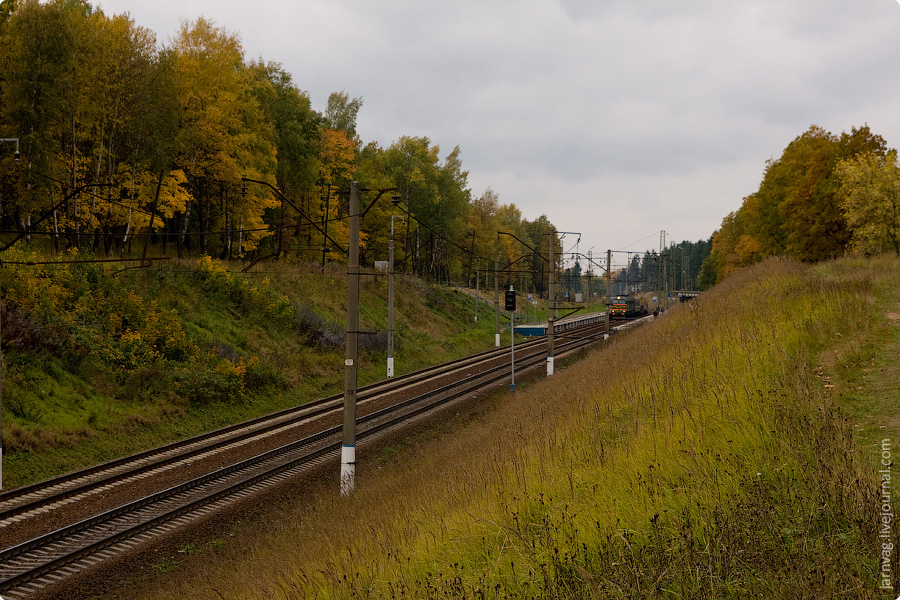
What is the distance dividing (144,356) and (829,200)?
4725cm

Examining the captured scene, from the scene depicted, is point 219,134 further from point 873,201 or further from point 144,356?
point 873,201

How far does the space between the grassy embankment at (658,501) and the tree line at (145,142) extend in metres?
7.05

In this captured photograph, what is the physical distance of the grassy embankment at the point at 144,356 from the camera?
56.5 feet

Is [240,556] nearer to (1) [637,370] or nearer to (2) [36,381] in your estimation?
(1) [637,370]

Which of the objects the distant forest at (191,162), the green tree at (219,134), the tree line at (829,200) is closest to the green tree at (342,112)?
the distant forest at (191,162)

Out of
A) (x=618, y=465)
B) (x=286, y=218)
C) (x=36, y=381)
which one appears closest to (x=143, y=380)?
(x=36, y=381)

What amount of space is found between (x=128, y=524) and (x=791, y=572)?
41.8ft

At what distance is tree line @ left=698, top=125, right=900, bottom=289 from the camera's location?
36469 millimetres

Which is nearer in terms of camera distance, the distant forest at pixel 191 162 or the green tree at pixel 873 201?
the distant forest at pixel 191 162

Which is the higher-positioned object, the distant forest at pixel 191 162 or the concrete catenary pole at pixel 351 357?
the distant forest at pixel 191 162

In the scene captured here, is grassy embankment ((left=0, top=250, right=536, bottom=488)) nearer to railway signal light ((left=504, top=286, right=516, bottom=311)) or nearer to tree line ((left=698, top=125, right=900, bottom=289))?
railway signal light ((left=504, top=286, right=516, bottom=311))

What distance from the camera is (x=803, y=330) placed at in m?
11.1

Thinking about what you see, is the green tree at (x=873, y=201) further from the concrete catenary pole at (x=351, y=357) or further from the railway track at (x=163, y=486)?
the concrete catenary pole at (x=351, y=357)

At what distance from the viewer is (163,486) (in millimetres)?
14586
